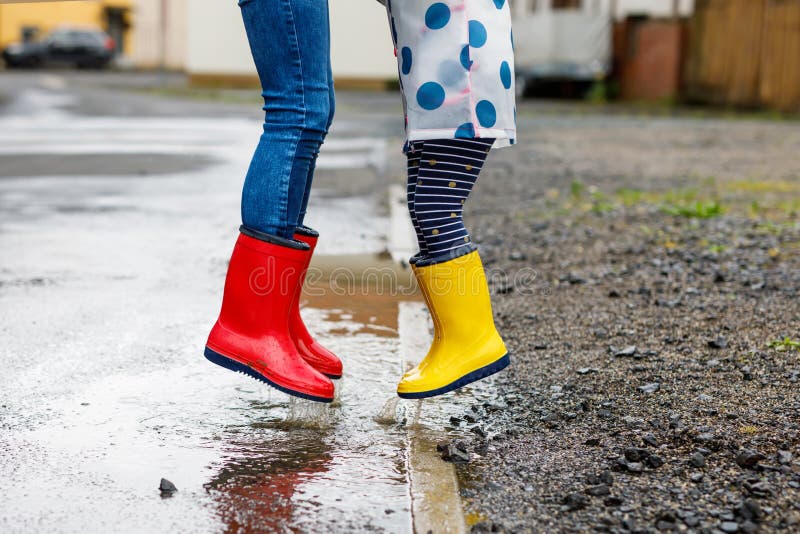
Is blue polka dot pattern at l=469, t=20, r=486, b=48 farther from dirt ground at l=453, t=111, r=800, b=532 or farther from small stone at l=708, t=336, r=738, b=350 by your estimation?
small stone at l=708, t=336, r=738, b=350

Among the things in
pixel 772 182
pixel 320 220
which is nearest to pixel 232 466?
pixel 320 220

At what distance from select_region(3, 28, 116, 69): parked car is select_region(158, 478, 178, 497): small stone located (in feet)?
128

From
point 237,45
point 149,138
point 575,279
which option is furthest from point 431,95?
point 237,45

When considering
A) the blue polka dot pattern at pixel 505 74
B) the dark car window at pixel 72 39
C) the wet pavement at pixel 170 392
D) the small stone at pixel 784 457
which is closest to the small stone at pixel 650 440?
the small stone at pixel 784 457

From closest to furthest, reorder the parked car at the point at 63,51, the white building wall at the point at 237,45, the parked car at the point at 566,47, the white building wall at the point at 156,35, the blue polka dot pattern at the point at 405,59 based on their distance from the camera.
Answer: the blue polka dot pattern at the point at 405,59 → the parked car at the point at 566,47 → the white building wall at the point at 237,45 → the parked car at the point at 63,51 → the white building wall at the point at 156,35

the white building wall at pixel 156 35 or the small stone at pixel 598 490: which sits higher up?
the small stone at pixel 598 490

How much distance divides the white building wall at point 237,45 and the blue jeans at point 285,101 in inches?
960

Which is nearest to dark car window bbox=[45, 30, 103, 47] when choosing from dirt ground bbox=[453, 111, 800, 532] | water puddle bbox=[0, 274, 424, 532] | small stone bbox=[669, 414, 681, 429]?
dirt ground bbox=[453, 111, 800, 532]

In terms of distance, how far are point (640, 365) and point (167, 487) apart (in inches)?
63.1

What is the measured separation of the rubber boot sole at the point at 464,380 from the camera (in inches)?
112

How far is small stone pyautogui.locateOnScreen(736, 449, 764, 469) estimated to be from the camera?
2568mm

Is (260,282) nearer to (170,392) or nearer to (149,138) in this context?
(170,392)

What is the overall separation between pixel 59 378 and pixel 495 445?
4.30 ft

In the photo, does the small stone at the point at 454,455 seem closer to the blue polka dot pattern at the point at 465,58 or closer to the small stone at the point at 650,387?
the small stone at the point at 650,387
